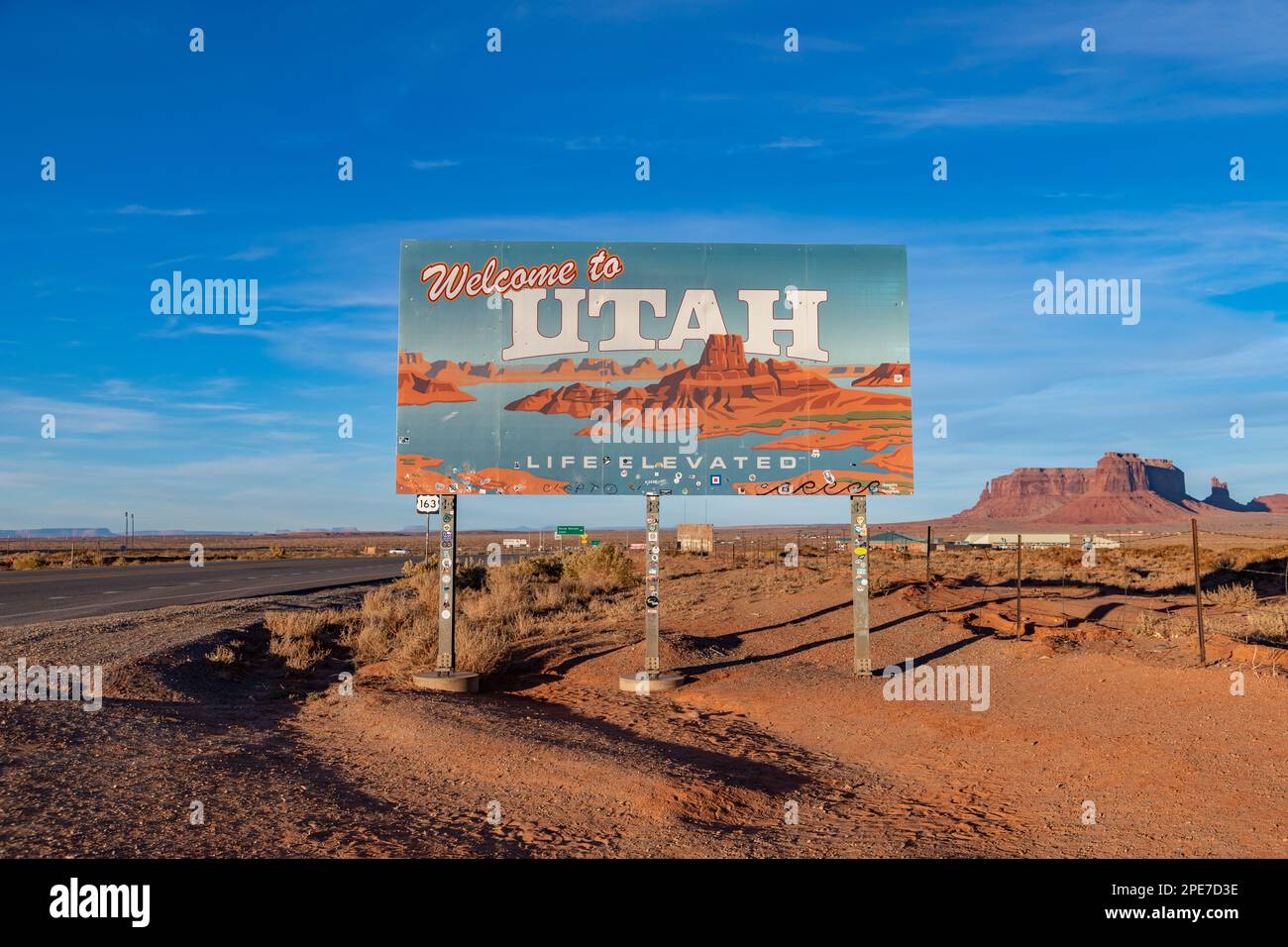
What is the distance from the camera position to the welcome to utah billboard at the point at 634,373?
13.8 metres

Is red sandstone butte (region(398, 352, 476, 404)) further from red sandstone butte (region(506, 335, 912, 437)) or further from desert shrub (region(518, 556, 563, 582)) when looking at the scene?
desert shrub (region(518, 556, 563, 582))

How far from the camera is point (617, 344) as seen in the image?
13852 millimetres

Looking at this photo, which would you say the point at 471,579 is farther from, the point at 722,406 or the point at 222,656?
the point at 722,406

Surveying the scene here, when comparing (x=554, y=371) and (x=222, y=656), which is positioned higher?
(x=554, y=371)

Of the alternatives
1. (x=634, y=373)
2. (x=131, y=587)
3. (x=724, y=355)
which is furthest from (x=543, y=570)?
(x=724, y=355)

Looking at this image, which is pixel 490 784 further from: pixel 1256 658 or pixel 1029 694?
pixel 1256 658

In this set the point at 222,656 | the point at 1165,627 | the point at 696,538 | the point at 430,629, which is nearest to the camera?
the point at 222,656

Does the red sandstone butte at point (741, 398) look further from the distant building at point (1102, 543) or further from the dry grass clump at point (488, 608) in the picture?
Result: the distant building at point (1102, 543)

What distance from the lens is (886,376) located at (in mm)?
13977

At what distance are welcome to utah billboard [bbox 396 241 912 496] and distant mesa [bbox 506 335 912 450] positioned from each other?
0.02 m

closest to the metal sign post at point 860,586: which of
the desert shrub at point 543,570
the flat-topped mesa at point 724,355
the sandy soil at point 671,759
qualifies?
the sandy soil at point 671,759

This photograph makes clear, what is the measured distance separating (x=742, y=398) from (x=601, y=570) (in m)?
21.4

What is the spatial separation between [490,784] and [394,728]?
8.38 ft
